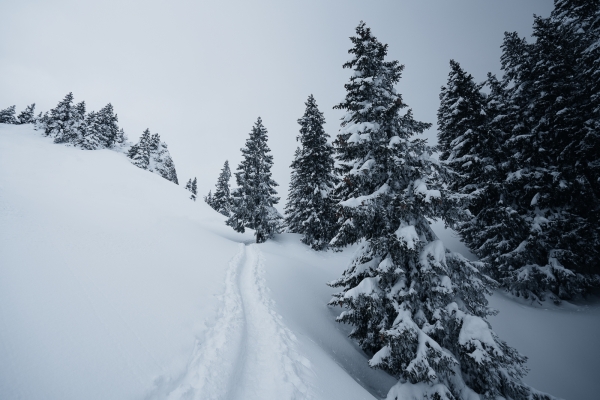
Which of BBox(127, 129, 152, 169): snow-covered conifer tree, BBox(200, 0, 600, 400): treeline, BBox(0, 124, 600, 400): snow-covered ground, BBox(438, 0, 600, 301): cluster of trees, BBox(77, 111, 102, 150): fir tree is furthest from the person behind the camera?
BBox(127, 129, 152, 169): snow-covered conifer tree

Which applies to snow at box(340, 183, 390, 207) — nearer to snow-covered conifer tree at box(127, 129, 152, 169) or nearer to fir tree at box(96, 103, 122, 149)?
snow-covered conifer tree at box(127, 129, 152, 169)

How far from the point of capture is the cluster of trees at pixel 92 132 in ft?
143

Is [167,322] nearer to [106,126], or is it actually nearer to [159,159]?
[159,159]

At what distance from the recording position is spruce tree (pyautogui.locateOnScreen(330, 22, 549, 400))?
6.28m

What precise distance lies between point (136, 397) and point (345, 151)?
8662 mm

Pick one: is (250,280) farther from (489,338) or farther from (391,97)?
(391,97)

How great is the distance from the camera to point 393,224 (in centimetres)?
827

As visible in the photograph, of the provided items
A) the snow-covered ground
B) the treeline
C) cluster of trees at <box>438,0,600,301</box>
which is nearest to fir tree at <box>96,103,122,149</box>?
the snow-covered ground

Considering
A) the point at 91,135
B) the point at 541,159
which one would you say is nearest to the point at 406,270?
the point at 541,159

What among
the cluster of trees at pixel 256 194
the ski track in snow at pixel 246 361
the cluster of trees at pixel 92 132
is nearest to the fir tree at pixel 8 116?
the cluster of trees at pixel 92 132

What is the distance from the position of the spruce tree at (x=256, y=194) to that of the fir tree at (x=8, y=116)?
78902 mm

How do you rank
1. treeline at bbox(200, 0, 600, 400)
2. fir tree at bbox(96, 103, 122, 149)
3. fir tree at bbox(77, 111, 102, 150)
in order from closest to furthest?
treeline at bbox(200, 0, 600, 400) → fir tree at bbox(77, 111, 102, 150) → fir tree at bbox(96, 103, 122, 149)

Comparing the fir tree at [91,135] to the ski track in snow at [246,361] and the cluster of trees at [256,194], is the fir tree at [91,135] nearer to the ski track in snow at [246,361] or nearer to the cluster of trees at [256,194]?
the cluster of trees at [256,194]

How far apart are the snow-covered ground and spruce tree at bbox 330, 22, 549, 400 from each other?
1.81 m
